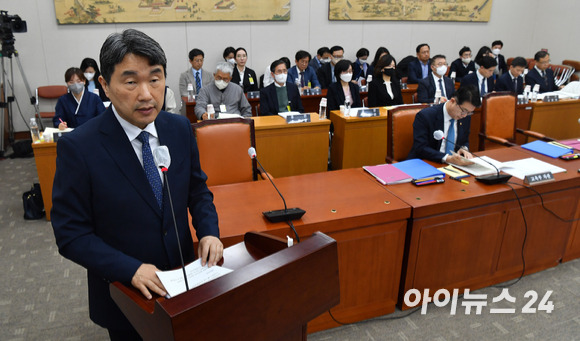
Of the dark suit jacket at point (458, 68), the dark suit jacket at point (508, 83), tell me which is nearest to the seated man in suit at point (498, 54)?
the dark suit jacket at point (458, 68)

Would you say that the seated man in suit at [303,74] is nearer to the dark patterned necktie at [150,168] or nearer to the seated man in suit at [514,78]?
the seated man in suit at [514,78]

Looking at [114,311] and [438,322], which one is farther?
[438,322]

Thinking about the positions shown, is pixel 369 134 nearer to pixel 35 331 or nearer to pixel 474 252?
pixel 474 252

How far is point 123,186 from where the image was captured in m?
1.11

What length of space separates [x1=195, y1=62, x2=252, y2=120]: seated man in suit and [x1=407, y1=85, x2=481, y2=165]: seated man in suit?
2227 mm

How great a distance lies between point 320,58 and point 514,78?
3.23 m

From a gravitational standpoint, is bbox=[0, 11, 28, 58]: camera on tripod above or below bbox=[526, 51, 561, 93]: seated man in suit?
above

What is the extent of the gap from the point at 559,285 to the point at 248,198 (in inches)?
87.0

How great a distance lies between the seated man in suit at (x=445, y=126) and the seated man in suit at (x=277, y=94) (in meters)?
2.05

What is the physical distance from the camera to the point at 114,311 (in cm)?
122

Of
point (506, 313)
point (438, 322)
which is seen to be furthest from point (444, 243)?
point (506, 313)

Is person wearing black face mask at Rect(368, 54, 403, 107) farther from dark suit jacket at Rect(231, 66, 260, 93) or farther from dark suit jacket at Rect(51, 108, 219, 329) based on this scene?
dark suit jacket at Rect(51, 108, 219, 329)

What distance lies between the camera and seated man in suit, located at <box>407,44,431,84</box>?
7059mm

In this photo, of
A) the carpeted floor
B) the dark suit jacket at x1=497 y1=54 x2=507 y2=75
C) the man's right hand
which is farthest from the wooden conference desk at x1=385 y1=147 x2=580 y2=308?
the dark suit jacket at x1=497 y1=54 x2=507 y2=75
